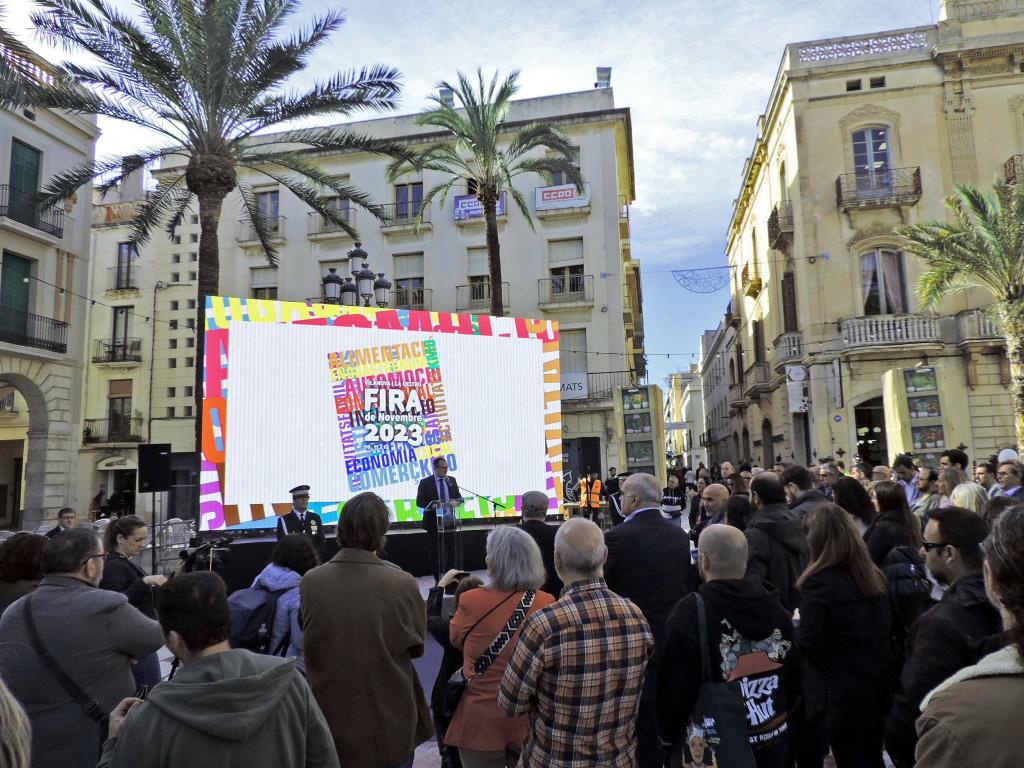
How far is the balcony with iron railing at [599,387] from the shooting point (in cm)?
2422

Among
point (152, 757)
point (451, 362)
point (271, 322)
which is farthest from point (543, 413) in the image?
point (152, 757)

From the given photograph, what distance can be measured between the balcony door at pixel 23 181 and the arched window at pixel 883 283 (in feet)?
77.1

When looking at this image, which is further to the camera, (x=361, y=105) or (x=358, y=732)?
(x=361, y=105)

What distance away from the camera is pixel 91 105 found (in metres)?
12.8

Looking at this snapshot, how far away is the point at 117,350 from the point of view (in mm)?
29062

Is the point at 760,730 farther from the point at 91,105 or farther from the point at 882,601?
the point at 91,105

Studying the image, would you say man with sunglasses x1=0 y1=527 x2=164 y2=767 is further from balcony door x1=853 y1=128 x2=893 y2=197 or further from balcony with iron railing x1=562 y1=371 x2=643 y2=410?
balcony door x1=853 y1=128 x2=893 y2=197

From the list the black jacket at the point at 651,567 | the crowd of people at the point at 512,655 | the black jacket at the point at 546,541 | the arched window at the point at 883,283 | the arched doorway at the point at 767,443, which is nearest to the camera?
the crowd of people at the point at 512,655

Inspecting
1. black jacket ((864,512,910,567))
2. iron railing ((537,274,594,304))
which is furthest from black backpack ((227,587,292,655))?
iron railing ((537,274,594,304))

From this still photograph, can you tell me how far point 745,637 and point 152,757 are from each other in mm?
2085

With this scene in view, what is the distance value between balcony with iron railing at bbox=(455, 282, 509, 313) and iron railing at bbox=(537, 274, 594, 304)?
135 centimetres

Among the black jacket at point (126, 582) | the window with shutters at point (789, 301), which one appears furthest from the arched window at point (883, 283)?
the black jacket at point (126, 582)

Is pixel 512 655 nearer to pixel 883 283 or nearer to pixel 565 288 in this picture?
pixel 883 283

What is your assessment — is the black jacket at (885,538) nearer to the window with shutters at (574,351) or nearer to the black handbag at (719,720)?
the black handbag at (719,720)
